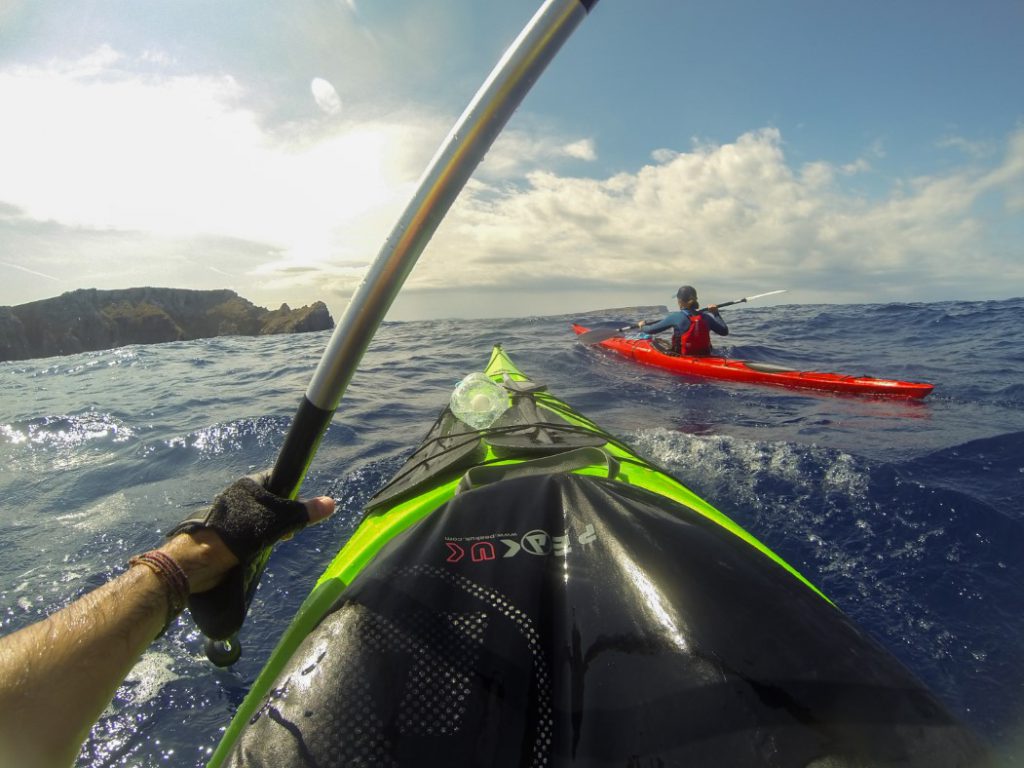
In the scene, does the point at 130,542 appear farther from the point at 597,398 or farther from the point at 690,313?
the point at 690,313

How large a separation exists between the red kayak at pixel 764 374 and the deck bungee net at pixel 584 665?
7.46 meters

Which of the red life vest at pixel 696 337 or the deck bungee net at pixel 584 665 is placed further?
the red life vest at pixel 696 337

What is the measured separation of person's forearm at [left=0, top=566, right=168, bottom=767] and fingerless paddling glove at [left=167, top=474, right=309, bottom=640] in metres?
0.21

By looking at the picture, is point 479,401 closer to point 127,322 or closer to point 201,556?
point 201,556

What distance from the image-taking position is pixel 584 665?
129 centimetres

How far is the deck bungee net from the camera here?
3.66ft

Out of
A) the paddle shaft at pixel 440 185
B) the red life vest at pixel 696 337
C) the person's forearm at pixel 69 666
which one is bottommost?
the person's forearm at pixel 69 666

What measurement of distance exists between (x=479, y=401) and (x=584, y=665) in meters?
3.44

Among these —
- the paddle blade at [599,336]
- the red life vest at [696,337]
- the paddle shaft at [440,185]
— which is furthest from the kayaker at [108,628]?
the paddle blade at [599,336]

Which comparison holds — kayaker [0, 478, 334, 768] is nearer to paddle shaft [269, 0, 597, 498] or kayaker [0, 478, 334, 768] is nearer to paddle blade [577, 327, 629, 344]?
paddle shaft [269, 0, 597, 498]

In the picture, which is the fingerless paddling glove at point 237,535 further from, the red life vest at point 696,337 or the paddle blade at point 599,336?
the paddle blade at point 599,336

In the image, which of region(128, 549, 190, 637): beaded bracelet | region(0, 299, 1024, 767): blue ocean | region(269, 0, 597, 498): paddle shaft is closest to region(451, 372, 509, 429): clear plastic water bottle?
region(0, 299, 1024, 767): blue ocean

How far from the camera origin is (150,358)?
1880cm

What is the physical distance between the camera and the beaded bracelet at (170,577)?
4.33 ft
